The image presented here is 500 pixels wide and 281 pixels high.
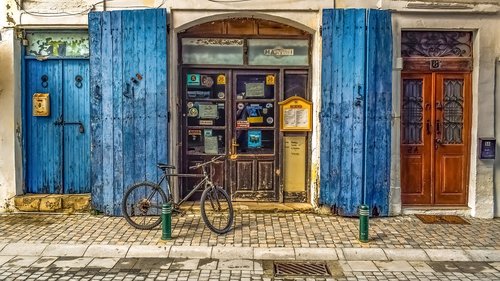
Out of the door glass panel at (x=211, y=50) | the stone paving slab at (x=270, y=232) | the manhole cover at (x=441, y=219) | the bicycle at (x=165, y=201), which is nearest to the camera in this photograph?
the stone paving slab at (x=270, y=232)

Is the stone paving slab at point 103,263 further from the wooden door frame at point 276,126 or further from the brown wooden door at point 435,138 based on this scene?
the brown wooden door at point 435,138

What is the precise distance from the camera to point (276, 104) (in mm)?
9000

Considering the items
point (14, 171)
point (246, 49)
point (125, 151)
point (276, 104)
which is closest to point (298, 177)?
point (276, 104)

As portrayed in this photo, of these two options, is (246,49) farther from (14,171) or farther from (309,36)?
(14,171)

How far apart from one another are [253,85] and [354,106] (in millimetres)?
1812

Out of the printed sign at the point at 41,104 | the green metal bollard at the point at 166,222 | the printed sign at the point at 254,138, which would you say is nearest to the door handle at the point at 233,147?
the printed sign at the point at 254,138

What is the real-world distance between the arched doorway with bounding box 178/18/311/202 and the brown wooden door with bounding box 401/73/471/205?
176 cm

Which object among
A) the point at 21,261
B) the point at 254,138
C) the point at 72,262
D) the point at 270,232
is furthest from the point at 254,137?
the point at 21,261

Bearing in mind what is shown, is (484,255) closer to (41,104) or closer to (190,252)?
(190,252)

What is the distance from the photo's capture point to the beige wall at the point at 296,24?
334 inches

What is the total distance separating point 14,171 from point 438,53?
7509mm

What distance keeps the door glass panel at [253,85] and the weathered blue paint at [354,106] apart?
3.42 feet

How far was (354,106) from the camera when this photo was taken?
8406 mm

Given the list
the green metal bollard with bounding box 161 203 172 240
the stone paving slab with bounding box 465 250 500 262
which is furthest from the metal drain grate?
the stone paving slab with bounding box 465 250 500 262
